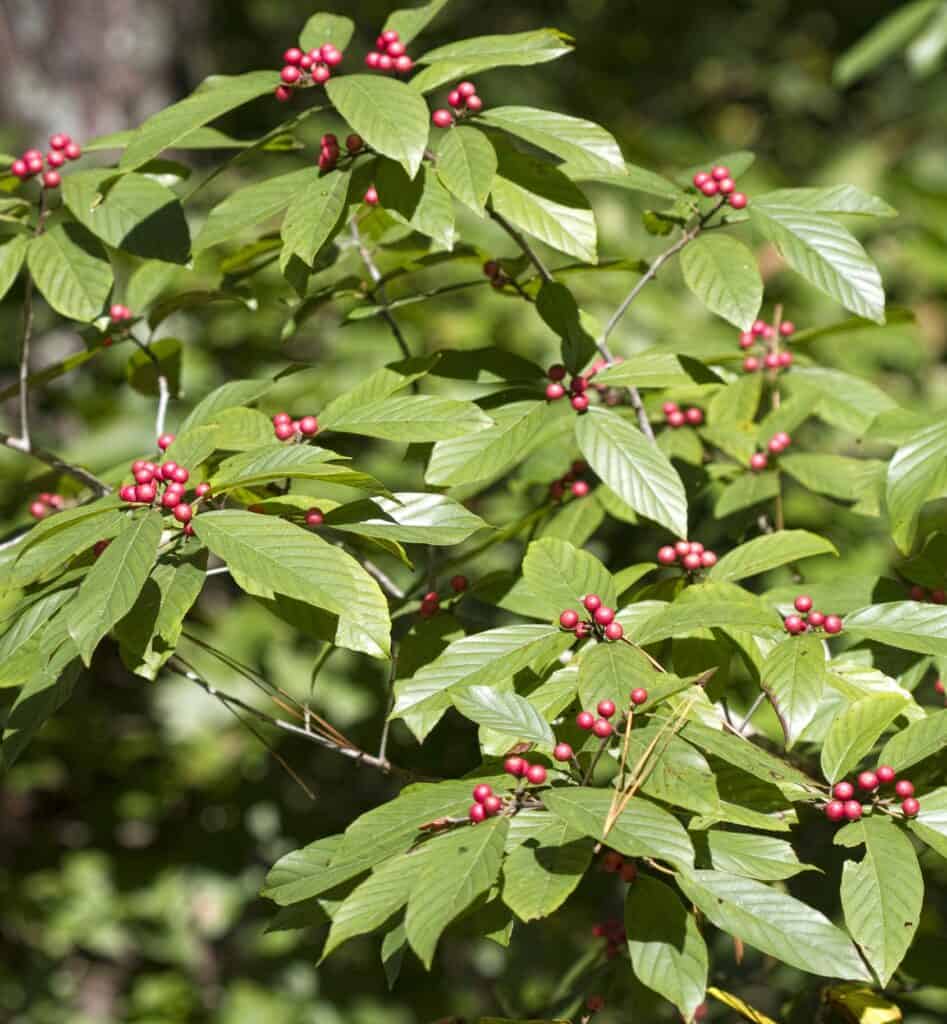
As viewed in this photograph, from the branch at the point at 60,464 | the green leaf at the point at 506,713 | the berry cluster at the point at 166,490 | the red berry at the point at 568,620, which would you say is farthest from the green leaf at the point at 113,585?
the branch at the point at 60,464

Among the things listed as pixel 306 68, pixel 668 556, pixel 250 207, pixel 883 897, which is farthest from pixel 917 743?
pixel 306 68

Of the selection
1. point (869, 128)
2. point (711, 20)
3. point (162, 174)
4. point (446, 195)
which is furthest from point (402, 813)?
point (711, 20)

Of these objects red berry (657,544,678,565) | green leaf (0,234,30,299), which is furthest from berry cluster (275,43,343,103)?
red berry (657,544,678,565)

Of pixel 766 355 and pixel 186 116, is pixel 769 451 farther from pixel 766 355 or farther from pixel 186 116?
pixel 186 116

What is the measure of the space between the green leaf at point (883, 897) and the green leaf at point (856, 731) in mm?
74

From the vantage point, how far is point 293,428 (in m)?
1.63

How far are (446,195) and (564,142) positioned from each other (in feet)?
0.55

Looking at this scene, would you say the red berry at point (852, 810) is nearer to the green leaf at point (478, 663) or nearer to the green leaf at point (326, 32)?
the green leaf at point (478, 663)

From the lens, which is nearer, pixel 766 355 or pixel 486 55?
pixel 486 55

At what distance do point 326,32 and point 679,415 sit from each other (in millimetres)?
764

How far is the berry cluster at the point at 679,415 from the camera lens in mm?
1994

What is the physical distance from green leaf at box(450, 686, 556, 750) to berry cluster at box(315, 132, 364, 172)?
716 mm

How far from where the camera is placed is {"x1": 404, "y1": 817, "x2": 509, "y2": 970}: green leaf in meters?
1.10

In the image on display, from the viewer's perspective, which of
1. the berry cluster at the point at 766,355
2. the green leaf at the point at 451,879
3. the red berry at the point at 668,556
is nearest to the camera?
the green leaf at the point at 451,879
